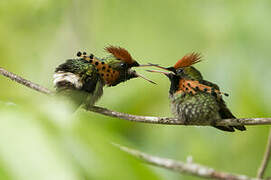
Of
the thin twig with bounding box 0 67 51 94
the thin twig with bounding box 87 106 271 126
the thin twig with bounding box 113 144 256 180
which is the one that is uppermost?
the thin twig with bounding box 0 67 51 94

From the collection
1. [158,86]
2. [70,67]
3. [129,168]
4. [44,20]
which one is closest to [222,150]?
[158,86]

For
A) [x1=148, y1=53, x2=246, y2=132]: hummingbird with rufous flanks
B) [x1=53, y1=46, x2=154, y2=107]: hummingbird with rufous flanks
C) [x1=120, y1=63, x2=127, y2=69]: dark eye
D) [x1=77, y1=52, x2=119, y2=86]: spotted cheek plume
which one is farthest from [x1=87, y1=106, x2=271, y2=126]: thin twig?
[x1=120, y1=63, x2=127, y2=69]: dark eye

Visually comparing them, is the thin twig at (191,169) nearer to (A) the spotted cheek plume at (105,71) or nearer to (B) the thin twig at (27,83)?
(A) the spotted cheek plume at (105,71)

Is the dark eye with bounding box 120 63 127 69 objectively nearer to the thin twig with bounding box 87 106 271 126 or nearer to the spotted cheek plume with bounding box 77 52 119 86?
the spotted cheek plume with bounding box 77 52 119 86

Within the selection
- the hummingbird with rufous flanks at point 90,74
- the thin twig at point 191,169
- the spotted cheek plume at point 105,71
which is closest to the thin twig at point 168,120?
the hummingbird with rufous flanks at point 90,74

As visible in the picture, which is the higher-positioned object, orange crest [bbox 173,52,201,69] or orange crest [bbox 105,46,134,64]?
orange crest [bbox 105,46,134,64]

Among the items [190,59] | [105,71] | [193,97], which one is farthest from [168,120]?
[105,71]

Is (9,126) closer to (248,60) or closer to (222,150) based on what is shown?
Answer: (248,60)
